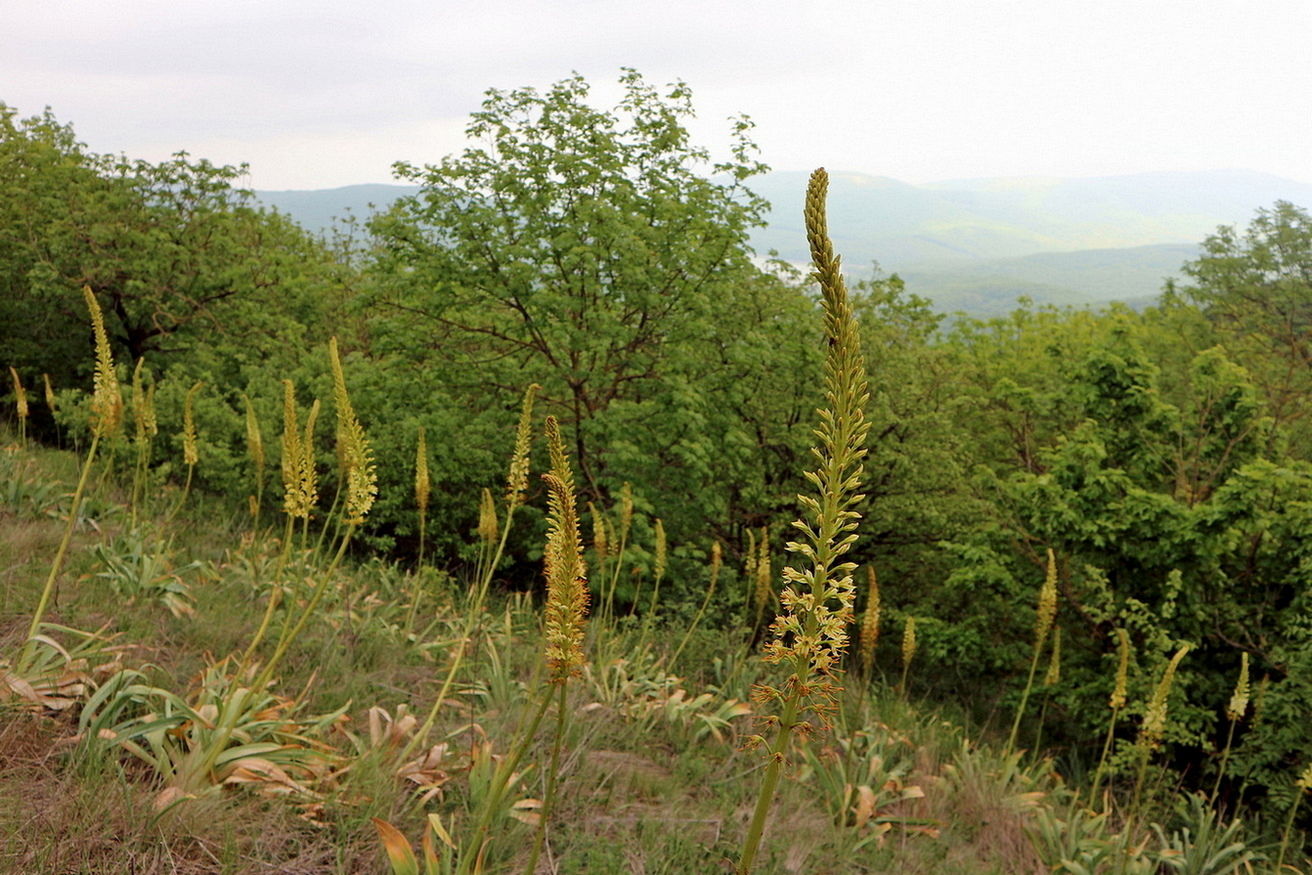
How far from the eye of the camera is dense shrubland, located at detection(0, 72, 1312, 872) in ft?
13.8

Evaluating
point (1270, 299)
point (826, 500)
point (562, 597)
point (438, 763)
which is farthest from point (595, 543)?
point (1270, 299)

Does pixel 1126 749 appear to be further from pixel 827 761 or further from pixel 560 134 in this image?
pixel 560 134

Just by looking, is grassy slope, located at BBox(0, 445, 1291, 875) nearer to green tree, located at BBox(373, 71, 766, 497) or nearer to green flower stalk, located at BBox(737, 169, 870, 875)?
green flower stalk, located at BBox(737, 169, 870, 875)

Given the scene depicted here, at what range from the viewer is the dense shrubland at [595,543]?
420cm

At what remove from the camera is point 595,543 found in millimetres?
5902

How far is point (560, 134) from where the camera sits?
43.1 ft

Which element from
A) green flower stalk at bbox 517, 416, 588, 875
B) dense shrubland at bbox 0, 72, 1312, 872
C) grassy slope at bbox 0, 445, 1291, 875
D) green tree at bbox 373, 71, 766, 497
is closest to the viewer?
green flower stalk at bbox 517, 416, 588, 875

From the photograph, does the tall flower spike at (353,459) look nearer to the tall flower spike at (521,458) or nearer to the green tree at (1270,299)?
the tall flower spike at (521,458)

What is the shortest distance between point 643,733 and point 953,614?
1289cm

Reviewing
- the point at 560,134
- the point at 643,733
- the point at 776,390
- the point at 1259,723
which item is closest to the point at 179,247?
the point at 560,134

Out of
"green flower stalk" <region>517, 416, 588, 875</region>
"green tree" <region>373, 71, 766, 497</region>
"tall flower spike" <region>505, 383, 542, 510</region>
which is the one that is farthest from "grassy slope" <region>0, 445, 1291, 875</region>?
"green tree" <region>373, 71, 766, 497</region>

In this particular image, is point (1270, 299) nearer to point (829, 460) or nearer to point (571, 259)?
point (571, 259)

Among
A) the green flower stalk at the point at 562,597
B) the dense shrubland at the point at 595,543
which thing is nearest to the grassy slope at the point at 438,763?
Result: the dense shrubland at the point at 595,543

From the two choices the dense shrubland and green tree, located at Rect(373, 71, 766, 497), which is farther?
green tree, located at Rect(373, 71, 766, 497)
